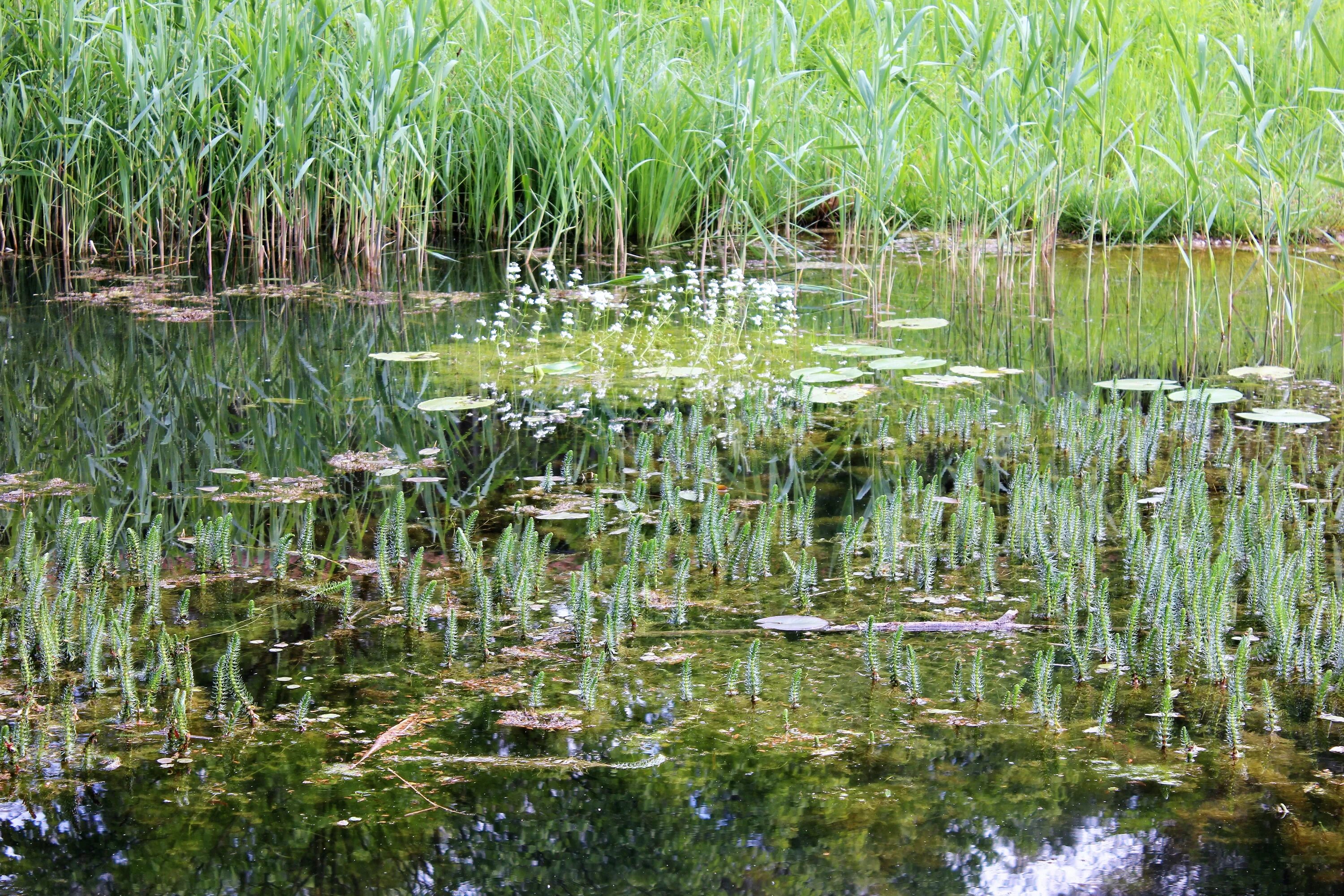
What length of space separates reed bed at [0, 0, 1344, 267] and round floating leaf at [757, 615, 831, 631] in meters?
2.70

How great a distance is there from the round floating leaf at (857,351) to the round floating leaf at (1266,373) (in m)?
1.22

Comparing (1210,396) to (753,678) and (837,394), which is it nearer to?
(837,394)

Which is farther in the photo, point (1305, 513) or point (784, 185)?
point (784, 185)

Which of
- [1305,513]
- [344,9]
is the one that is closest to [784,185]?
[344,9]

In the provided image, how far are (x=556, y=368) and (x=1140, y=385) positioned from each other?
6.73 ft

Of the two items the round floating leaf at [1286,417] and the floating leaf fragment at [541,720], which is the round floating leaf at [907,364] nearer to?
the round floating leaf at [1286,417]

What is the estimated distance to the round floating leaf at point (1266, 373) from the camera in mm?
4676

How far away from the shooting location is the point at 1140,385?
4.43 meters

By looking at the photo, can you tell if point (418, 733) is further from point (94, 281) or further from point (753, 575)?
point (94, 281)

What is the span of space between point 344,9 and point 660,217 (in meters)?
2.07

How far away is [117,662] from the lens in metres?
2.34

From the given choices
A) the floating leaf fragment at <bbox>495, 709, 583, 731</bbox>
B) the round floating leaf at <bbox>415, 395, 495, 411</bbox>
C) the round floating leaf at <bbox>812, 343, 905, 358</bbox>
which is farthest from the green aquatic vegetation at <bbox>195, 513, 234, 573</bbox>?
the round floating leaf at <bbox>812, 343, 905, 358</bbox>

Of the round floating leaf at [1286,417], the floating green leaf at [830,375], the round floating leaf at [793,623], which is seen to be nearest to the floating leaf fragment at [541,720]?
the round floating leaf at [793,623]

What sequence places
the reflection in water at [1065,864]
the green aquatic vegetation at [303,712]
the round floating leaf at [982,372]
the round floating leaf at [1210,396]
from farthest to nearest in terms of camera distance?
1. the round floating leaf at [982,372]
2. the round floating leaf at [1210,396]
3. the green aquatic vegetation at [303,712]
4. the reflection in water at [1065,864]
